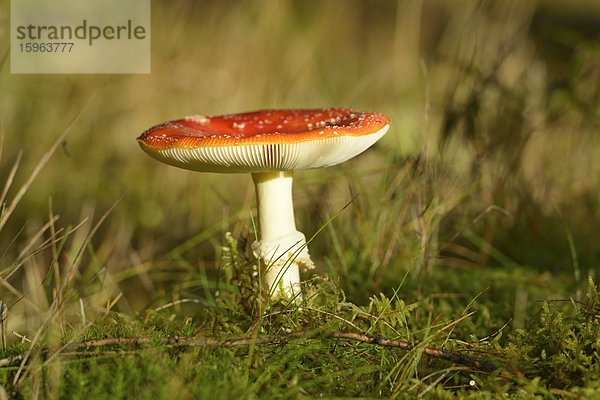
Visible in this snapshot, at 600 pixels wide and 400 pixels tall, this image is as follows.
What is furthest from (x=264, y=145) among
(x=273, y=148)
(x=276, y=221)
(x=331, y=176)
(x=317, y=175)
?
(x=317, y=175)

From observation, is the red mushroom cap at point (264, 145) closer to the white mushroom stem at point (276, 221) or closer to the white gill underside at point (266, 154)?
the white gill underside at point (266, 154)

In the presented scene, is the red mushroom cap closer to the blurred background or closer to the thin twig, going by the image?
the blurred background

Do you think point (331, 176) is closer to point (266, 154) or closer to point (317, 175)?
point (317, 175)

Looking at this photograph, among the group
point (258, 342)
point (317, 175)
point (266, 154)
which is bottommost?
point (258, 342)

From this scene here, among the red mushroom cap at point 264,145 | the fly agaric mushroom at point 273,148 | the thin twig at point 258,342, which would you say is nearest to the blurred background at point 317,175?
the fly agaric mushroom at point 273,148

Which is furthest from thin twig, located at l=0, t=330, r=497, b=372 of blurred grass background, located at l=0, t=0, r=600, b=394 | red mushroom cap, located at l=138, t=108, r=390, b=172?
red mushroom cap, located at l=138, t=108, r=390, b=172

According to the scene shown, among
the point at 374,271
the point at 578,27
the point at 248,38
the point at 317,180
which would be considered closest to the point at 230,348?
the point at 374,271
